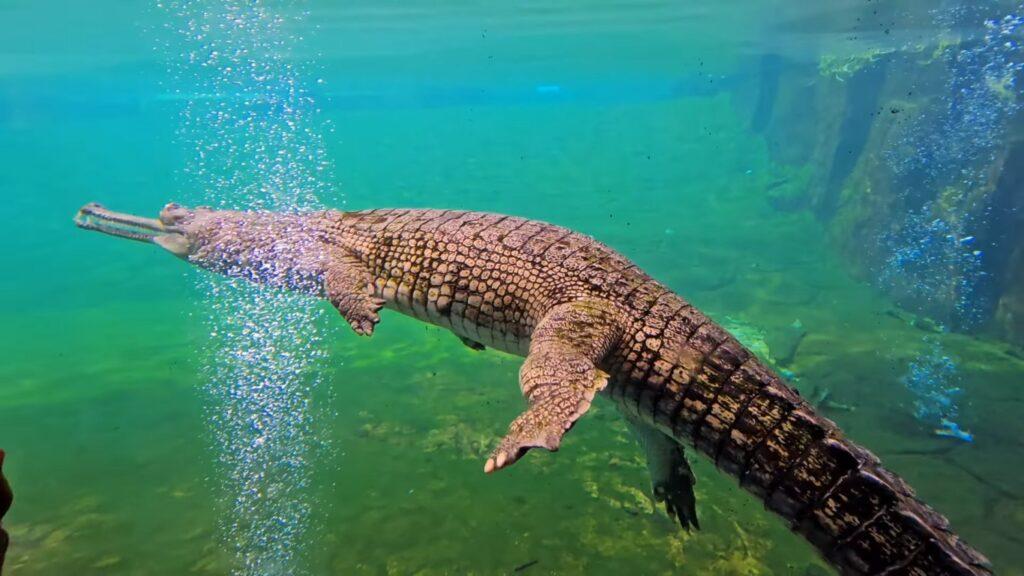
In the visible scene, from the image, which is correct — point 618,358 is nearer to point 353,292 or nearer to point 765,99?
point 353,292

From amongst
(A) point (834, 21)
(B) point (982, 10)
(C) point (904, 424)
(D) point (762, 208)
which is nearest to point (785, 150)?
(D) point (762, 208)

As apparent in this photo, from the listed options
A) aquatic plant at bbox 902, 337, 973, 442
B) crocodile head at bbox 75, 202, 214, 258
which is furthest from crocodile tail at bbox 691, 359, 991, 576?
aquatic plant at bbox 902, 337, 973, 442

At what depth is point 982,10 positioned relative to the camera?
57.2 feet

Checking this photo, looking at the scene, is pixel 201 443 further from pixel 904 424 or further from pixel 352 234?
pixel 904 424

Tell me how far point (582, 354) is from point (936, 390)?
706cm

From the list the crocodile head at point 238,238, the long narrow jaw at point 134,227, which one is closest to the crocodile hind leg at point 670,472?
the crocodile head at point 238,238

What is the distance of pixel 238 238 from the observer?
208 inches

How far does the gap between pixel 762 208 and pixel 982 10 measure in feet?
27.5

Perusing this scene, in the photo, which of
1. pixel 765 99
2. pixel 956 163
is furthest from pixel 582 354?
pixel 765 99

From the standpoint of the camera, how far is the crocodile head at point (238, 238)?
15.6 feet

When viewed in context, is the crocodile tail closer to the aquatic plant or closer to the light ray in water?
the light ray in water

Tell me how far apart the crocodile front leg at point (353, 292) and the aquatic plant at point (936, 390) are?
21.2ft

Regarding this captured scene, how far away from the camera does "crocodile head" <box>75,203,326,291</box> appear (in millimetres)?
4758

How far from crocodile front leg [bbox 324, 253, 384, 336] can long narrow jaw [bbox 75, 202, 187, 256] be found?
211 centimetres
